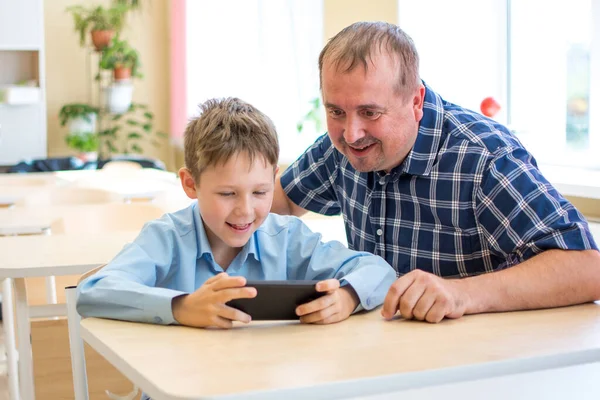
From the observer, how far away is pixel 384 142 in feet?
5.71

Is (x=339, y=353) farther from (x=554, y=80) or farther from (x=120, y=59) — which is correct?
(x=120, y=59)

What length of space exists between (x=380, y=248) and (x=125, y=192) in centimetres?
264

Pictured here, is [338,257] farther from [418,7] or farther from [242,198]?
[418,7]

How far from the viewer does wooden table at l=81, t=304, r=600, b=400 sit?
1041 mm

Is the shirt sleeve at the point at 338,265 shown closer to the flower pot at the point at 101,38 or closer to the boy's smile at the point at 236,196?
the boy's smile at the point at 236,196

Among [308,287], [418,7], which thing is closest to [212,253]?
[308,287]

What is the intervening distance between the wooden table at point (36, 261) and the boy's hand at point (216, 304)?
35.0 inches

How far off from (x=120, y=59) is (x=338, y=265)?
630 centimetres

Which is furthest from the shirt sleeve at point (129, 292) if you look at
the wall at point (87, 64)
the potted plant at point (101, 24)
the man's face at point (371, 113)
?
the wall at point (87, 64)

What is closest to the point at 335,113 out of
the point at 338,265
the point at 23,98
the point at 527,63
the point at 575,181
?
the point at 338,265

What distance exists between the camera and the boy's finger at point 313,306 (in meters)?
1.38

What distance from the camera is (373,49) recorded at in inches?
65.9

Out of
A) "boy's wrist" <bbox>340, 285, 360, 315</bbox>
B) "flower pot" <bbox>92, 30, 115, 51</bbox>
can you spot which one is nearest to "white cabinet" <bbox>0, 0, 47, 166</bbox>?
"flower pot" <bbox>92, 30, 115, 51</bbox>

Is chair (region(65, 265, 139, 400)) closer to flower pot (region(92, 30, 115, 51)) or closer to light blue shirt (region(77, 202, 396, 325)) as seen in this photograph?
light blue shirt (region(77, 202, 396, 325))
